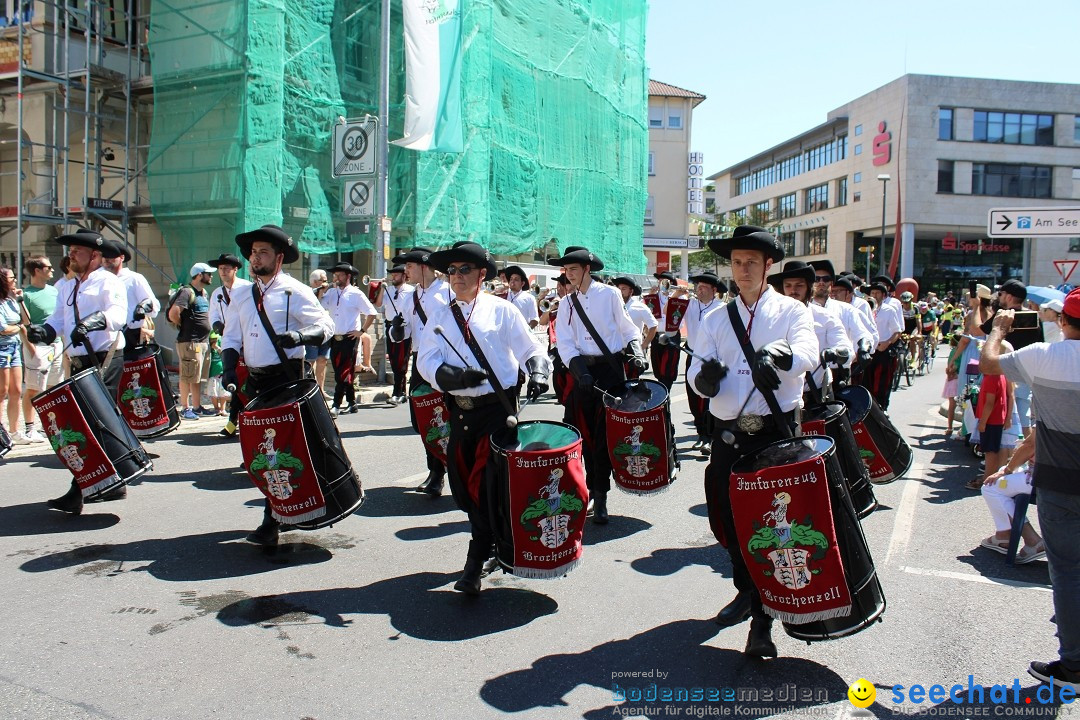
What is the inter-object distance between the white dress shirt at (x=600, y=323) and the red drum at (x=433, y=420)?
109 cm

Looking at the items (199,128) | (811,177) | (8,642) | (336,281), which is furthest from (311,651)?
(811,177)

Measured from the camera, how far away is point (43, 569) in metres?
5.16

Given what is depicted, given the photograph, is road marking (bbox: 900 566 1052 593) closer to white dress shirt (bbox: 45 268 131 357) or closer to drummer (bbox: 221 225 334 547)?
drummer (bbox: 221 225 334 547)

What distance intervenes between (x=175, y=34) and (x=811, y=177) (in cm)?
5708

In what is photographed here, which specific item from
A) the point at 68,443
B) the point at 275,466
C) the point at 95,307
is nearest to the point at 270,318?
the point at 275,466

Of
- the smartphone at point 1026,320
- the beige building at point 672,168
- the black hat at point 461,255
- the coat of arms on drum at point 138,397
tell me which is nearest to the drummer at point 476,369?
the black hat at point 461,255

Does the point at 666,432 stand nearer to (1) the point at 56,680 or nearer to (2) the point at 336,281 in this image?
(1) the point at 56,680

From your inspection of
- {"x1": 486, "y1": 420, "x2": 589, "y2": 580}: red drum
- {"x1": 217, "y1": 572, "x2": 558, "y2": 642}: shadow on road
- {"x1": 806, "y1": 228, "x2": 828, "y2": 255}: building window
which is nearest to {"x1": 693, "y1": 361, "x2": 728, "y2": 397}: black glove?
{"x1": 486, "y1": 420, "x2": 589, "y2": 580}: red drum

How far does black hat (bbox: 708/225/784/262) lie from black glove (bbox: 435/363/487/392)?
1.44m

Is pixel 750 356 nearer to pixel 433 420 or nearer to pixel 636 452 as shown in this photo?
pixel 636 452

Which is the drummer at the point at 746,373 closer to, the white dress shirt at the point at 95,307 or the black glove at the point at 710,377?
the black glove at the point at 710,377

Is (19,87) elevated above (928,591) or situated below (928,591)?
above

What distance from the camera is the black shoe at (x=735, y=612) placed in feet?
14.5

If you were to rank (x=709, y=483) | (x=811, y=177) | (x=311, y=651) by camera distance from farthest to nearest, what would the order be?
(x=811, y=177) < (x=709, y=483) < (x=311, y=651)
